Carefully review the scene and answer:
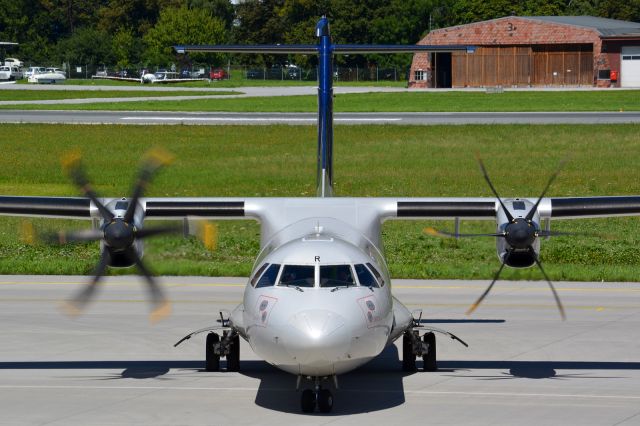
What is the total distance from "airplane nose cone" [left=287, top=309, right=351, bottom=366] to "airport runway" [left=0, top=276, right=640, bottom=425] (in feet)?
3.32

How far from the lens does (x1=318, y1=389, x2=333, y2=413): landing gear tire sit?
15.5 metres

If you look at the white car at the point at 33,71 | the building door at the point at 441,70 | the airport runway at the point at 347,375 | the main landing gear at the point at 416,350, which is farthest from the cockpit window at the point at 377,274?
the white car at the point at 33,71

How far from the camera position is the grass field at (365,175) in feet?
104

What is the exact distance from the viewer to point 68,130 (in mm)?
64562

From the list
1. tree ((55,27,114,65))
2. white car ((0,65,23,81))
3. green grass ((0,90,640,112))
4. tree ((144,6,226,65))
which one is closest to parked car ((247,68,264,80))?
tree ((144,6,226,65))

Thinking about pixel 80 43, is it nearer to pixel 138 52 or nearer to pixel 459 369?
pixel 138 52

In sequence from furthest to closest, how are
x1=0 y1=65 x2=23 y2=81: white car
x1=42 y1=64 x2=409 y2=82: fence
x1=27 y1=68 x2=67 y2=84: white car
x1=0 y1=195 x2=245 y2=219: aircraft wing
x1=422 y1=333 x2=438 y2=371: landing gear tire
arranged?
x1=42 y1=64 x2=409 y2=82: fence, x1=0 y1=65 x2=23 y2=81: white car, x1=27 y1=68 x2=67 y2=84: white car, x1=0 y1=195 x2=245 y2=219: aircraft wing, x1=422 y1=333 x2=438 y2=371: landing gear tire

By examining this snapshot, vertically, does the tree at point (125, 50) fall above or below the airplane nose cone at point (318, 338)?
above

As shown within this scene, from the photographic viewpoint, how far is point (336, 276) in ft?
51.8

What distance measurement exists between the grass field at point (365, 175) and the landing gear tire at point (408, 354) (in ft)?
16.8

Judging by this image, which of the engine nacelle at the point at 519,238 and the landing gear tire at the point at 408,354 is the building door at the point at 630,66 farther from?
the landing gear tire at the point at 408,354

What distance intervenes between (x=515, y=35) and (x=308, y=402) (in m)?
106

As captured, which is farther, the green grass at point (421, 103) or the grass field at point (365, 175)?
the green grass at point (421, 103)

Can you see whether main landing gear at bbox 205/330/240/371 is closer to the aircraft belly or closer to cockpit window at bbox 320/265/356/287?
the aircraft belly
